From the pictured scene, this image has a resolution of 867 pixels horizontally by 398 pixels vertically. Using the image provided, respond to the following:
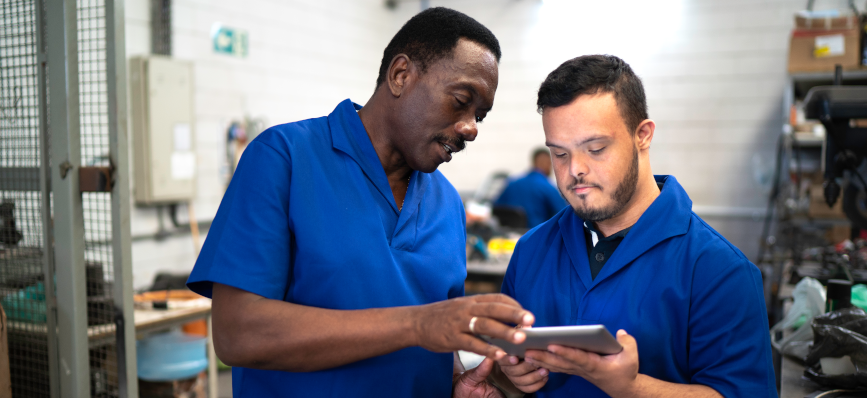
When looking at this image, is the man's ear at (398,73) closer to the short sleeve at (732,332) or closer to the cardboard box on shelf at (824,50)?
the short sleeve at (732,332)

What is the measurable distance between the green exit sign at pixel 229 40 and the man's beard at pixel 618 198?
13.9ft

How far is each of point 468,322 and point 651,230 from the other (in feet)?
1.43

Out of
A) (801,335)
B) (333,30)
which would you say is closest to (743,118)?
(333,30)

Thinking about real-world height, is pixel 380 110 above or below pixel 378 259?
above

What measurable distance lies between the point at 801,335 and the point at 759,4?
196 inches

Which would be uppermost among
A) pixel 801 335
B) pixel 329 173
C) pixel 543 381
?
pixel 329 173

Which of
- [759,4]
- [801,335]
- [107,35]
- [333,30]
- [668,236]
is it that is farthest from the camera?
[333,30]

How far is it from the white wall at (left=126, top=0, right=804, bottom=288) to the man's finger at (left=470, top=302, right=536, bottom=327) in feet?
13.7

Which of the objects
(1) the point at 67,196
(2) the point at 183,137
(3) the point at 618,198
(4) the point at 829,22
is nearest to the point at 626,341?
(3) the point at 618,198

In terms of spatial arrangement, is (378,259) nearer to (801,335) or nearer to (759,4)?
(801,335)

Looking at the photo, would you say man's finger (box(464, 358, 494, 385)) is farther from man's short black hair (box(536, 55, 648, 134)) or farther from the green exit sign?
the green exit sign

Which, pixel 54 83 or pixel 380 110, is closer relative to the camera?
pixel 380 110

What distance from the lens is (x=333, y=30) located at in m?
6.18

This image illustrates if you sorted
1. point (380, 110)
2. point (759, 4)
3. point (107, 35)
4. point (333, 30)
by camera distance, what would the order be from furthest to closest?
1. point (333, 30)
2. point (759, 4)
3. point (107, 35)
4. point (380, 110)
